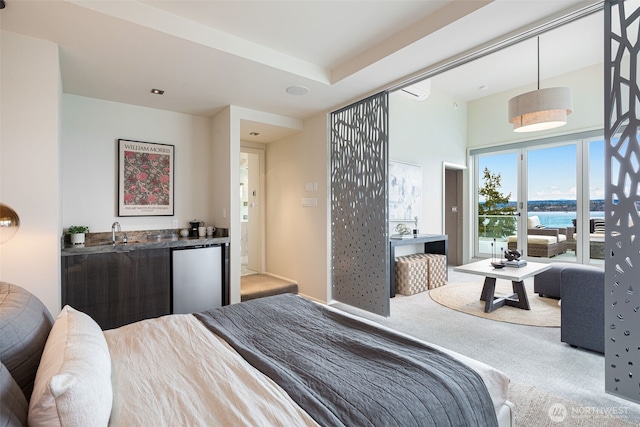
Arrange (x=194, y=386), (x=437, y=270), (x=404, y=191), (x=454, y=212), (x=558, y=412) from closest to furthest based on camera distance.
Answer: (x=194, y=386), (x=558, y=412), (x=437, y=270), (x=404, y=191), (x=454, y=212)

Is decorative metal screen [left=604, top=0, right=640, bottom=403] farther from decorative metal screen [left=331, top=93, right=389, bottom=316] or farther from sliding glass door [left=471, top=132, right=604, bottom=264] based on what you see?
sliding glass door [left=471, top=132, right=604, bottom=264]

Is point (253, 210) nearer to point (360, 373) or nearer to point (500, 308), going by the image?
point (500, 308)

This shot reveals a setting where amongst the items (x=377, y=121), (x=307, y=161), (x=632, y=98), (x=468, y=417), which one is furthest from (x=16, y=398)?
(x=307, y=161)

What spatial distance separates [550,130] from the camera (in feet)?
18.5

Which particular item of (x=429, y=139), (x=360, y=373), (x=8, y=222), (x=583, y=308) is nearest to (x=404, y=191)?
(x=429, y=139)

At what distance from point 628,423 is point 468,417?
151 cm

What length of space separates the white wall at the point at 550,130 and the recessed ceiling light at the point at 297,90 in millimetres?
4586

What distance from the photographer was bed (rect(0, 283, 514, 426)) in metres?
0.90

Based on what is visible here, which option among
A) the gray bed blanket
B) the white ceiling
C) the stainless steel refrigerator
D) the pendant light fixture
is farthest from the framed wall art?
the gray bed blanket

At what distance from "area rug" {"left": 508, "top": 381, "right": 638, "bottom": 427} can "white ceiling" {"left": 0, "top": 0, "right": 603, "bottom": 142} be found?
257 cm

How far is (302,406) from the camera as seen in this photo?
105cm

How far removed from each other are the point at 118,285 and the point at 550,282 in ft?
17.0

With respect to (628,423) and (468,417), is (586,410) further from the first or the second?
(468,417)

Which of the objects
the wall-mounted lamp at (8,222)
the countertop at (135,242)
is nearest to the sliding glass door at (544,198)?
the countertop at (135,242)
